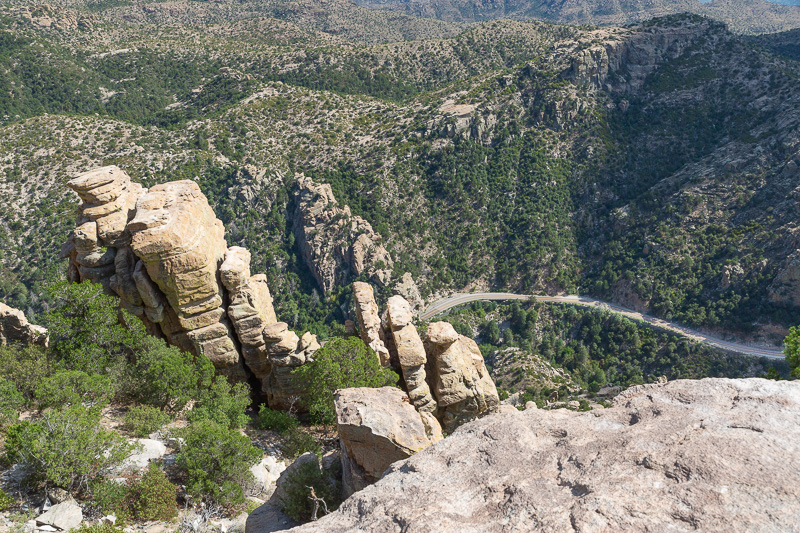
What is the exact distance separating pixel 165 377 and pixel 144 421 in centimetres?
384

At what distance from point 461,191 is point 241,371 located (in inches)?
4149

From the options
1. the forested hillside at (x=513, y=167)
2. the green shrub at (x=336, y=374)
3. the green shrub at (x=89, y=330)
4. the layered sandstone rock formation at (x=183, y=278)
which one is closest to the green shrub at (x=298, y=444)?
the green shrub at (x=336, y=374)

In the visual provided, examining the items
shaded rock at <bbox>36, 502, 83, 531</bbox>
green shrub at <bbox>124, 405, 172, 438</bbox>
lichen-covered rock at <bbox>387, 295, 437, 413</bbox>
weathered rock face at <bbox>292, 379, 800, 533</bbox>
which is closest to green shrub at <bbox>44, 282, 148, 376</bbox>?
green shrub at <bbox>124, 405, 172, 438</bbox>

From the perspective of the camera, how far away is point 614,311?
365ft

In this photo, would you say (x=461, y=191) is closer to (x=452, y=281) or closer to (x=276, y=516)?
(x=452, y=281)

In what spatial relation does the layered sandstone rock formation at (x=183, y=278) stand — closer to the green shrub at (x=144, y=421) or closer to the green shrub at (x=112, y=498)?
the green shrub at (x=144, y=421)

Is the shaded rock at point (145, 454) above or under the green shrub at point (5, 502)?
under

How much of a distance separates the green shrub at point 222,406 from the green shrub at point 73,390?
5025 mm

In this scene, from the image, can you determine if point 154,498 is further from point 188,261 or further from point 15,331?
point 15,331

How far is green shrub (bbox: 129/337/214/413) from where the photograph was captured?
28.6m

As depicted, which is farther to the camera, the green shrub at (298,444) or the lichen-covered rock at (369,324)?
the lichen-covered rock at (369,324)

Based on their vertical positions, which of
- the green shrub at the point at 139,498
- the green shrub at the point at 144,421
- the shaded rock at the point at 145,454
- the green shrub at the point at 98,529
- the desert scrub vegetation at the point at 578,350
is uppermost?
the green shrub at the point at 98,529

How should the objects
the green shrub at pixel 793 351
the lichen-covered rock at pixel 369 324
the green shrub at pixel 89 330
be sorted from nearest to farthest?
the green shrub at pixel 793 351 < the green shrub at pixel 89 330 < the lichen-covered rock at pixel 369 324

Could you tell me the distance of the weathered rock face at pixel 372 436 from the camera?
56.2 ft
